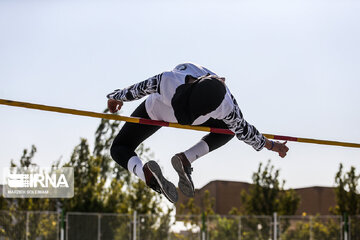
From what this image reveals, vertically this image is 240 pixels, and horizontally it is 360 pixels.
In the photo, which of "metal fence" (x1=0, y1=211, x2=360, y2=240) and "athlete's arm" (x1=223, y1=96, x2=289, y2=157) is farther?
"metal fence" (x1=0, y1=211, x2=360, y2=240)

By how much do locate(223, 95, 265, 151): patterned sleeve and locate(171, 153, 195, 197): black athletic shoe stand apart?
1.53 ft

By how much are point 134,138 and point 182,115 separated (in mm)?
548

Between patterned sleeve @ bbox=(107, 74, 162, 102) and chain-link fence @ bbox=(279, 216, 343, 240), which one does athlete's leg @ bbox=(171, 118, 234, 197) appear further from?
chain-link fence @ bbox=(279, 216, 343, 240)

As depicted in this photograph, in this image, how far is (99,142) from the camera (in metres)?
22.5

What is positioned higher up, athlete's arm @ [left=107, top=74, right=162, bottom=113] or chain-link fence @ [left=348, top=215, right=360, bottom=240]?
athlete's arm @ [left=107, top=74, right=162, bottom=113]

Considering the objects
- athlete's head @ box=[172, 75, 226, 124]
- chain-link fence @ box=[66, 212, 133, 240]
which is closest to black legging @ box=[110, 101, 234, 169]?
athlete's head @ box=[172, 75, 226, 124]

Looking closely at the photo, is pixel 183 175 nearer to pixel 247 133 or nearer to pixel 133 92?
pixel 247 133

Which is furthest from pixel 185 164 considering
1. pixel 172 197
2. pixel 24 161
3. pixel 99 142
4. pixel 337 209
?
pixel 99 142

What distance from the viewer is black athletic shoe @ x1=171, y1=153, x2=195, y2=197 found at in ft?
14.2

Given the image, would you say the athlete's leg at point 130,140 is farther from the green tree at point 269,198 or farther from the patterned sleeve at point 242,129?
the green tree at point 269,198

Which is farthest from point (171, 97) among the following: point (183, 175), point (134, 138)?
point (183, 175)

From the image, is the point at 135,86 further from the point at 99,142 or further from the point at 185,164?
the point at 99,142

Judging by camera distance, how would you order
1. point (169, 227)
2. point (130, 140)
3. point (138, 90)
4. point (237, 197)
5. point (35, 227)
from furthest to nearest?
point (237, 197) → point (169, 227) → point (35, 227) → point (130, 140) → point (138, 90)

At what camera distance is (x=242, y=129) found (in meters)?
4.27
